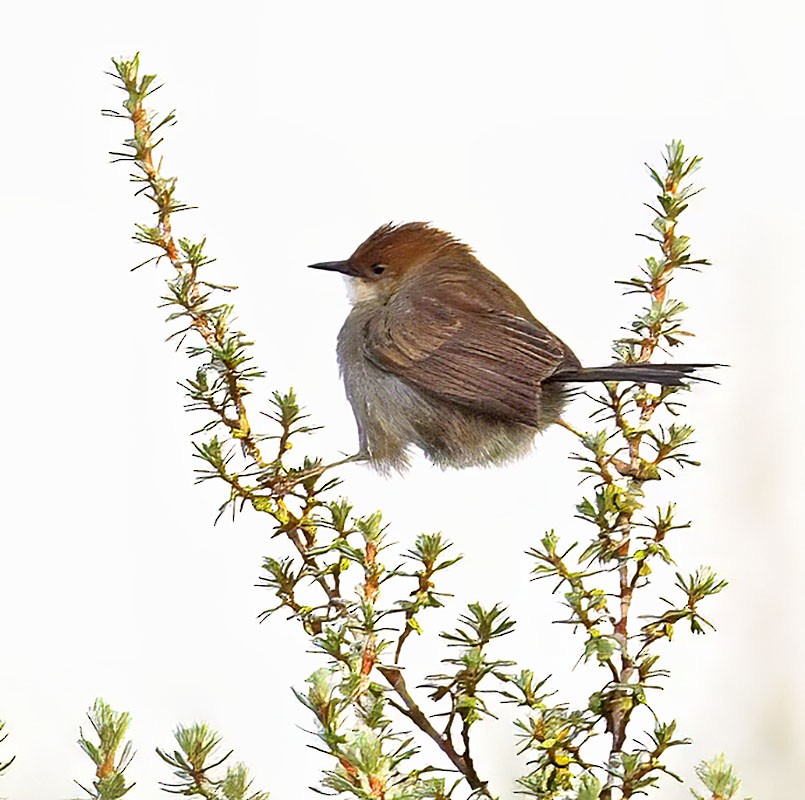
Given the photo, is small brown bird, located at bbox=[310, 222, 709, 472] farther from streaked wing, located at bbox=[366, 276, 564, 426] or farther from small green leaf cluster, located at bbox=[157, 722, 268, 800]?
small green leaf cluster, located at bbox=[157, 722, 268, 800]

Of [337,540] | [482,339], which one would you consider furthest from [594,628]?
[482,339]

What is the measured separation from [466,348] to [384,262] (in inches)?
7.4

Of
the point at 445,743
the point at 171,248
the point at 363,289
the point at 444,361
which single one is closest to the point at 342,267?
the point at 363,289

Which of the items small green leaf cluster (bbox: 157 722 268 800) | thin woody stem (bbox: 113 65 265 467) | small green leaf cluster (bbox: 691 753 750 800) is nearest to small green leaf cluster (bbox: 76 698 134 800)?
small green leaf cluster (bbox: 157 722 268 800)

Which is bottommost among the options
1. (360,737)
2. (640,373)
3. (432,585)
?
(360,737)

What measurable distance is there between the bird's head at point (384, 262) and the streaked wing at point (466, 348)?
3 cm

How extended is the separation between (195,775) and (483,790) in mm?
161

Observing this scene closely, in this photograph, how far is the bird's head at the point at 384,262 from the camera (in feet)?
3.73

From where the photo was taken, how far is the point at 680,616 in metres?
0.74

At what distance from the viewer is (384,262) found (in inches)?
44.9

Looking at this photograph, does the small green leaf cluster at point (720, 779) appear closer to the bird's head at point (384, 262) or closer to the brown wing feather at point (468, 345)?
the brown wing feather at point (468, 345)

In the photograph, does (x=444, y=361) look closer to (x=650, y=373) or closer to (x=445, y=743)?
(x=650, y=373)

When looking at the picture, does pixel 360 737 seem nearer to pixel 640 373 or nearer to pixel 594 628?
pixel 594 628

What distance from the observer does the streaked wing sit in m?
0.94
